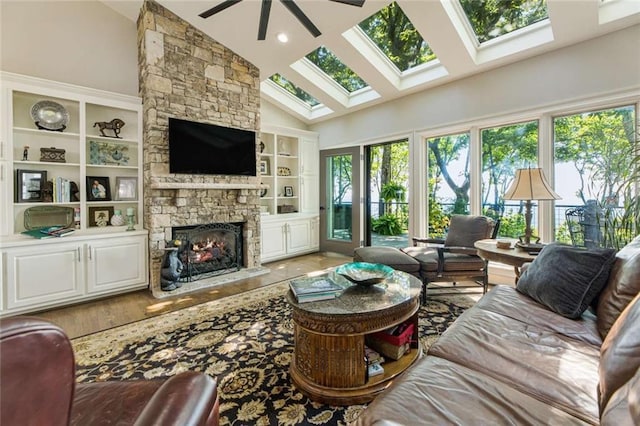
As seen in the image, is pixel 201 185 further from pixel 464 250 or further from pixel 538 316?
pixel 538 316

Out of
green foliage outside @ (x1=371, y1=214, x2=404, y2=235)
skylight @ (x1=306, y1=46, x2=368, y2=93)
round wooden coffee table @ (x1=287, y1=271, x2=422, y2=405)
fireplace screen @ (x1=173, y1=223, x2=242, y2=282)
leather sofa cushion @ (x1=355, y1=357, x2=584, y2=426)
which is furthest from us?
green foliage outside @ (x1=371, y1=214, x2=404, y2=235)

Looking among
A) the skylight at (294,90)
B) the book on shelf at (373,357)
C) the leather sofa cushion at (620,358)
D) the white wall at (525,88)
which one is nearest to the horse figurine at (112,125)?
the skylight at (294,90)

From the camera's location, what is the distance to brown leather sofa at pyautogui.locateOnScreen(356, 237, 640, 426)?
94 centimetres

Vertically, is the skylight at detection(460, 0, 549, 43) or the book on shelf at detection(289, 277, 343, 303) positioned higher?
the skylight at detection(460, 0, 549, 43)

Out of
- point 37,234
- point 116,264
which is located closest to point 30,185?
point 37,234

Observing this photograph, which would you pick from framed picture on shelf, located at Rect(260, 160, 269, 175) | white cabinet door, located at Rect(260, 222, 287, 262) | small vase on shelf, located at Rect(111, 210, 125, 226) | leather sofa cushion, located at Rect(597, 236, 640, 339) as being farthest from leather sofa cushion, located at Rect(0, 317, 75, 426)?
framed picture on shelf, located at Rect(260, 160, 269, 175)

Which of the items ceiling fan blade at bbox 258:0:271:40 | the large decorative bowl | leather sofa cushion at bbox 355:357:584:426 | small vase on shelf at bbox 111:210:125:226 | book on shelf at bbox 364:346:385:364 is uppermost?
ceiling fan blade at bbox 258:0:271:40

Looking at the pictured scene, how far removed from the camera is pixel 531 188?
254 centimetres

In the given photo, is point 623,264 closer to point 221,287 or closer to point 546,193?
point 546,193

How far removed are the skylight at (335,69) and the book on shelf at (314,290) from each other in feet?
12.2

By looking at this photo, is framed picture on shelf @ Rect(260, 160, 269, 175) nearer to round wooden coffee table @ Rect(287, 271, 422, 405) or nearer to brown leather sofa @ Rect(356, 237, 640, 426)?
round wooden coffee table @ Rect(287, 271, 422, 405)

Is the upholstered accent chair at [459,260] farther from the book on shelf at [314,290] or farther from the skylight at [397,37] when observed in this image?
the skylight at [397,37]

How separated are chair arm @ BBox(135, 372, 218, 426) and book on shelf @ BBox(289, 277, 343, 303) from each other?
2.71 ft

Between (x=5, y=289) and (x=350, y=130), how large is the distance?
5005 millimetres
